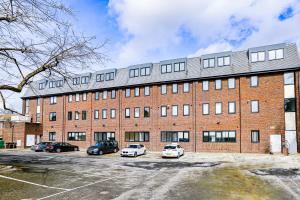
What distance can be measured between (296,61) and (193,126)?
13.7 metres

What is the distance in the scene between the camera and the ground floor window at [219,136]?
3466cm

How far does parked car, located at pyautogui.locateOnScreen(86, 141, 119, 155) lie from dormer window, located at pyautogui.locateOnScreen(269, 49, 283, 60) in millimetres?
21991

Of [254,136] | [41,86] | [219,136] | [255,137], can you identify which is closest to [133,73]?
[219,136]

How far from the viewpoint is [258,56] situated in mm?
35188

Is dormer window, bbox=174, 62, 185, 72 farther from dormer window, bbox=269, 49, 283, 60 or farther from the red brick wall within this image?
dormer window, bbox=269, 49, 283, 60

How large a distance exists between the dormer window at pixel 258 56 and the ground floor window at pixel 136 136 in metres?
16.6

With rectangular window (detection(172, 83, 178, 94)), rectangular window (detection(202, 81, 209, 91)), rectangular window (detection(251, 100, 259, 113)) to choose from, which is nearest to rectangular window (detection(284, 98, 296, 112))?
rectangular window (detection(251, 100, 259, 113))

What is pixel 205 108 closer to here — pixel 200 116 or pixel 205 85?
pixel 200 116

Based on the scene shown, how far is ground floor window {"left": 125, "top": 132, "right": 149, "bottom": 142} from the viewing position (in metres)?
40.2

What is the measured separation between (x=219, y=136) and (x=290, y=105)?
8.51 metres

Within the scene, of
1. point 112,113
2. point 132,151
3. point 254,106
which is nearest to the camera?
point 132,151

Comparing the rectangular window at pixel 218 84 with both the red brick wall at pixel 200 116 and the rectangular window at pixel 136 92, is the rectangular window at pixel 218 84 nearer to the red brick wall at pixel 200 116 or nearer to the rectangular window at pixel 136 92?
the red brick wall at pixel 200 116

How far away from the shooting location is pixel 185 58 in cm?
3959

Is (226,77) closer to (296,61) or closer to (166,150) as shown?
(296,61)
